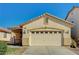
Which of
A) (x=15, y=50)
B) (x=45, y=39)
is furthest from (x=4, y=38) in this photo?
(x=45, y=39)

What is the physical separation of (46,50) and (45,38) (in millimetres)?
1310

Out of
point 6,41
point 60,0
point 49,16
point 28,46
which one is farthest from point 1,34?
point 60,0

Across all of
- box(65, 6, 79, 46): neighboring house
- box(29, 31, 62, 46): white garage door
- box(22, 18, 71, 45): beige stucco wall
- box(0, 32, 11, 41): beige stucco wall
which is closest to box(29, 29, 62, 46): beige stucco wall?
box(29, 31, 62, 46): white garage door

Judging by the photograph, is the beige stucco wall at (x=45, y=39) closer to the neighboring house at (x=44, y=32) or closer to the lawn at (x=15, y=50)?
the neighboring house at (x=44, y=32)

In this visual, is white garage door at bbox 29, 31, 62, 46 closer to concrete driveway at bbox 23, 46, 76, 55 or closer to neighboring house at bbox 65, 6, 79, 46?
concrete driveway at bbox 23, 46, 76, 55

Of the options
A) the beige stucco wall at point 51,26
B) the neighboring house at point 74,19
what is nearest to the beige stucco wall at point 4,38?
the beige stucco wall at point 51,26

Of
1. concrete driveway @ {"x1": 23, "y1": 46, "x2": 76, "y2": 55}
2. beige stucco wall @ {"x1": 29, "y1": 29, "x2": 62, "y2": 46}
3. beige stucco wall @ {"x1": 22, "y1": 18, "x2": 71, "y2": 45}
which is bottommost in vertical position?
concrete driveway @ {"x1": 23, "y1": 46, "x2": 76, "y2": 55}

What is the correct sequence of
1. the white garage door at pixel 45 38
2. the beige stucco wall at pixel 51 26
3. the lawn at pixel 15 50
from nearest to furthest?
the lawn at pixel 15 50
the white garage door at pixel 45 38
the beige stucco wall at pixel 51 26

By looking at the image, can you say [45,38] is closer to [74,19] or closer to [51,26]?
[51,26]

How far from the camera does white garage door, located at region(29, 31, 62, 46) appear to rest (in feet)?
65.5

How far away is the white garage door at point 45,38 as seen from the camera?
19969 millimetres

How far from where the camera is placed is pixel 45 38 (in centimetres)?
2003

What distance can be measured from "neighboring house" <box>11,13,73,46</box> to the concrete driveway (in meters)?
0.50

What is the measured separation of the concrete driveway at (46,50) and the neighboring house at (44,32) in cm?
50
